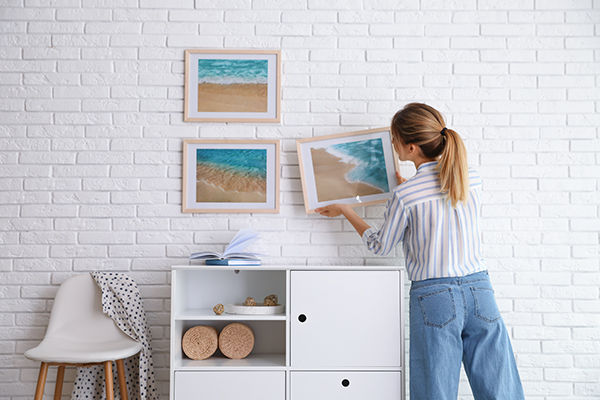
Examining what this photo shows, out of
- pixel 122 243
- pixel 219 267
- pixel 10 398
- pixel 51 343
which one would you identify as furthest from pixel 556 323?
pixel 10 398

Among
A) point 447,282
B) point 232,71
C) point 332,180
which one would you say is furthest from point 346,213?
point 232,71

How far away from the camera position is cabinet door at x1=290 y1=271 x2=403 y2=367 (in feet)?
6.40

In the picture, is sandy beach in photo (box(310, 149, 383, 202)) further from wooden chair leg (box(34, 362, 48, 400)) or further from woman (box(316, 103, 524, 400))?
wooden chair leg (box(34, 362, 48, 400))

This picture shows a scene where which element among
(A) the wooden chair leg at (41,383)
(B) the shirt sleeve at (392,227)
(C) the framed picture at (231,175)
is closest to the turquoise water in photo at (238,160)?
(C) the framed picture at (231,175)

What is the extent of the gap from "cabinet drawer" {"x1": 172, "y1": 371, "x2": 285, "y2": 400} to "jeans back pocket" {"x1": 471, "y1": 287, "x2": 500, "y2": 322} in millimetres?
858

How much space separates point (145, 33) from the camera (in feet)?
7.78

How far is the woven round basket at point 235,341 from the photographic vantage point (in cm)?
210

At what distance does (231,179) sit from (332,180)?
52 centimetres

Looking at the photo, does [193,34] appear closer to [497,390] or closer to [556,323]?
[497,390]

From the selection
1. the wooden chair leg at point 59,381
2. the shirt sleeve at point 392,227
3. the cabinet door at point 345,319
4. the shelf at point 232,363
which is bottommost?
the wooden chair leg at point 59,381

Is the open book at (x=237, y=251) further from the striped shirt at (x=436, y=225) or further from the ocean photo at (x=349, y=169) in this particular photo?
the striped shirt at (x=436, y=225)

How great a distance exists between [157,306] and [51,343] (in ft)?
1.59

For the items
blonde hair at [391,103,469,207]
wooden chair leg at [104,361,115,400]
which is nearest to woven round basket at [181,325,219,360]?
wooden chair leg at [104,361,115,400]

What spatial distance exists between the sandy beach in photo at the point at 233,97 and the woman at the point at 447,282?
0.84 meters
